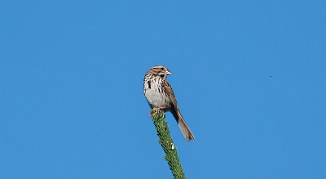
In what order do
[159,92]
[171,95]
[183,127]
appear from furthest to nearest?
[171,95] → [159,92] → [183,127]

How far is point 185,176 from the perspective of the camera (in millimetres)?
3562

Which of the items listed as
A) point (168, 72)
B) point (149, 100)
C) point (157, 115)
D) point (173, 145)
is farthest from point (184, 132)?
point (173, 145)

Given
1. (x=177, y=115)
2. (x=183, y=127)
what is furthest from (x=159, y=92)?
(x=183, y=127)

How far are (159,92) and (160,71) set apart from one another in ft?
1.57

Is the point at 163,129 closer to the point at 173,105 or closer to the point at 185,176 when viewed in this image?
the point at 185,176

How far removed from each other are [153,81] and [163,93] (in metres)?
0.23

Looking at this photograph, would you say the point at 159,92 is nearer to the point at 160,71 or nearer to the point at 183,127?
the point at 160,71

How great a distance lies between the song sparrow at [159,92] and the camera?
27.7 feet

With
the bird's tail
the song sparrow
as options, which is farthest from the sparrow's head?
the bird's tail

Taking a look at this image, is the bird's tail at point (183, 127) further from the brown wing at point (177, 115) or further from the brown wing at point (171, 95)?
the brown wing at point (171, 95)

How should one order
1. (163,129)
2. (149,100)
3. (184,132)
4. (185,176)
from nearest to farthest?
(185,176) → (163,129) → (184,132) → (149,100)

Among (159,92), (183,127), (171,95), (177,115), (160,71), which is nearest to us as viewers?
(183,127)

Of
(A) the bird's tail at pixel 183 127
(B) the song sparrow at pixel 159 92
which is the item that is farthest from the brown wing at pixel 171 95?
(A) the bird's tail at pixel 183 127

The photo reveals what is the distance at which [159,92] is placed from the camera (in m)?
8.52
